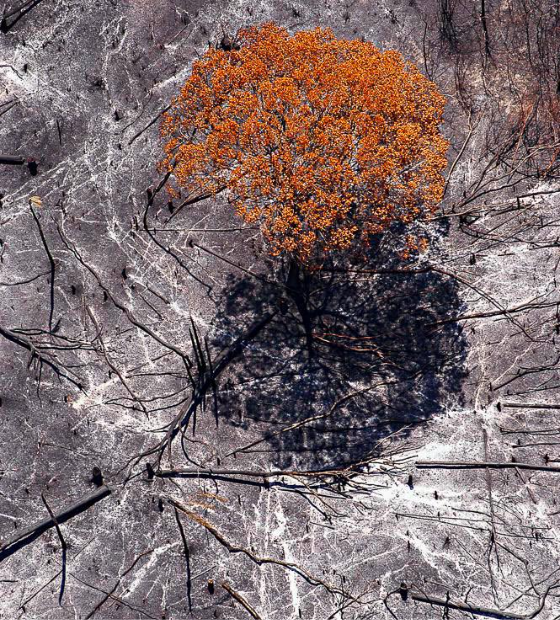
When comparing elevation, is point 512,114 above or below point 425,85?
above

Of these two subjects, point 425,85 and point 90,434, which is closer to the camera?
point 425,85

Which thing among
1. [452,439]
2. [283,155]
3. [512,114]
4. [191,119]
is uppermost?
[512,114]

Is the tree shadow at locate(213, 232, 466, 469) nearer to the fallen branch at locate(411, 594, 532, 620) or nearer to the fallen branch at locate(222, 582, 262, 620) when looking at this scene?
the fallen branch at locate(222, 582, 262, 620)

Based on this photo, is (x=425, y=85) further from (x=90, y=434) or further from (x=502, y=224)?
(x=90, y=434)

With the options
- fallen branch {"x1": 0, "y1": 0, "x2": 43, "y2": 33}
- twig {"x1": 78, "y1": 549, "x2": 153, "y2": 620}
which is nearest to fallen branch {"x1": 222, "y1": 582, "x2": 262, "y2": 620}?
twig {"x1": 78, "y1": 549, "x2": 153, "y2": 620}

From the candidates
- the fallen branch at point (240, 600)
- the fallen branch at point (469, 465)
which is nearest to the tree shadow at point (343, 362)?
the fallen branch at point (469, 465)

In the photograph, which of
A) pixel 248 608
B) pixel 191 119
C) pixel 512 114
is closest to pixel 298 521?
pixel 248 608
